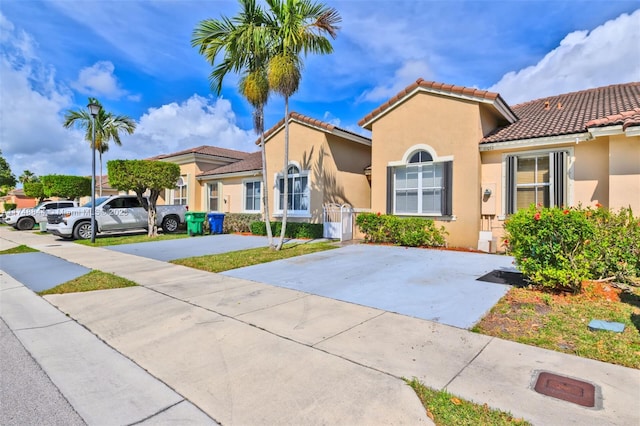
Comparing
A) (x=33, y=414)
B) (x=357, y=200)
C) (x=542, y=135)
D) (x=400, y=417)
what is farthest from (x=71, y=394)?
(x=357, y=200)

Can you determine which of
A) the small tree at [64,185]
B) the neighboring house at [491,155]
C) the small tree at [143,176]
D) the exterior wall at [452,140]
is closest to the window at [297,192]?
the neighboring house at [491,155]

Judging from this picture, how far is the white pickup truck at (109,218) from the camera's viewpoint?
15.2 m

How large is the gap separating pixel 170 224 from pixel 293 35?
12301 millimetres

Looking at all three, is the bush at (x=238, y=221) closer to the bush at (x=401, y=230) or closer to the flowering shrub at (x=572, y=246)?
the bush at (x=401, y=230)

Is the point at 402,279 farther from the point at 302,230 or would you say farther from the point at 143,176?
the point at 143,176

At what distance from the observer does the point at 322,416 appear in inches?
103

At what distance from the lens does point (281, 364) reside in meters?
3.48

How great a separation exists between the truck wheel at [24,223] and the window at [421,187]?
24.5 meters

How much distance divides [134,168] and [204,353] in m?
13.3

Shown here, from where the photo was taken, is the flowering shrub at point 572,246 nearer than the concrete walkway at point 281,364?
No

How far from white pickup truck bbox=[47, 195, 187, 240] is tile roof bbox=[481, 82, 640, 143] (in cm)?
1546

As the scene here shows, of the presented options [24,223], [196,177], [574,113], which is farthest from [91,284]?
[24,223]

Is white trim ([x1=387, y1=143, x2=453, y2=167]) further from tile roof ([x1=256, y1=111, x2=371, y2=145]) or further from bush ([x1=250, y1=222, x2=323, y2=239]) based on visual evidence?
bush ([x1=250, y1=222, x2=323, y2=239])

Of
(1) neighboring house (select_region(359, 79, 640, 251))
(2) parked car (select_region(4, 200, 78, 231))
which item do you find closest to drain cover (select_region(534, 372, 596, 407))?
(1) neighboring house (select_region(359, 79, 640, 251))
